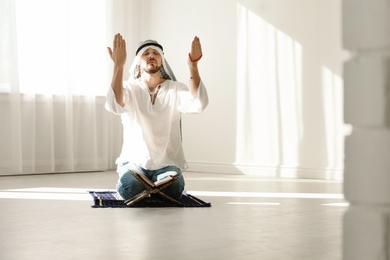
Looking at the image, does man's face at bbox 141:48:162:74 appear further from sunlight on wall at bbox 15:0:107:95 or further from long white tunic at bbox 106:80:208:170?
sunlight on wall at bbox 15:0:107:95

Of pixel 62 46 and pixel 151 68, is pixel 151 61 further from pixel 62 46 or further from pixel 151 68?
pixel 62 46

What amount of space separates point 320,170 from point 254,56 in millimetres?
1260

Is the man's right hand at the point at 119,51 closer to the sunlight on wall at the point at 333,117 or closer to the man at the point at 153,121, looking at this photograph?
the man at the point at 153,121

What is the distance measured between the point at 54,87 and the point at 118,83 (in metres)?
2.78

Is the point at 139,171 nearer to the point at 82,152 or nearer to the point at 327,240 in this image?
the point at 327,240

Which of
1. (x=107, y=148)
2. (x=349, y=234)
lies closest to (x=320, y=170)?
(x=107, y=148)

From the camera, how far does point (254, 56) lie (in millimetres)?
6707

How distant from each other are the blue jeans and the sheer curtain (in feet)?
7.97

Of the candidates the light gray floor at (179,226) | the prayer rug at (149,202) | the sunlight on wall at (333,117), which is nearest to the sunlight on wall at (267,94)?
the sunlight on wall at (333,117)

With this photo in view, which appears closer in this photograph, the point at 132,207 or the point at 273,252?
the point at 273,252

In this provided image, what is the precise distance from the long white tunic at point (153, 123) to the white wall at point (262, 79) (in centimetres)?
223

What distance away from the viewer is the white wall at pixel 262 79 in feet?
20.6

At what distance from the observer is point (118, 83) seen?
3.96 meters

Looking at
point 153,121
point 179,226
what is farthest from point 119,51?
point 179,226
